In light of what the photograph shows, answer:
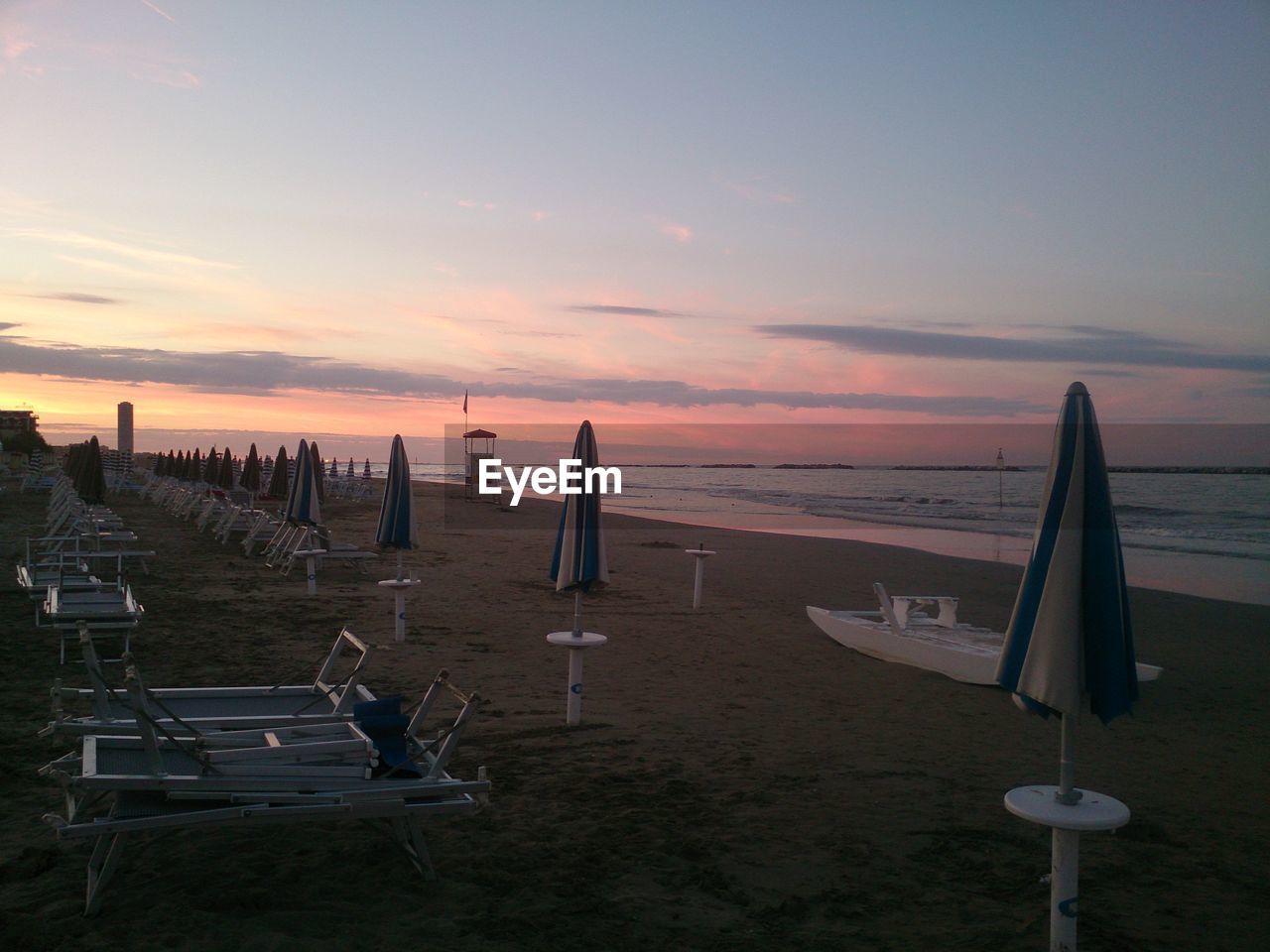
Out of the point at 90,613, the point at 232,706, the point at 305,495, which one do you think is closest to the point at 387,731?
the point at 232,706

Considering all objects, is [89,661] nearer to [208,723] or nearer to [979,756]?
[208,723]

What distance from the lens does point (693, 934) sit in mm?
3594

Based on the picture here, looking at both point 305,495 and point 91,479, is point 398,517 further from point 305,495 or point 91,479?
point 91,479

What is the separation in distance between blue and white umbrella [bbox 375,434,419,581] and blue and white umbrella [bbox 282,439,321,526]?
4.07 meters

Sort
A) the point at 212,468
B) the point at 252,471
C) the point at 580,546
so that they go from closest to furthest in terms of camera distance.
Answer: the point at 580,546, the point at 252,471, the point at 212,468

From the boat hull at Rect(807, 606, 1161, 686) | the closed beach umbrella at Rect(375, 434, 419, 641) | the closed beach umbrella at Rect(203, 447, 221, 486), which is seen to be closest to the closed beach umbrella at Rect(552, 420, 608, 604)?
the closed beach umbrella at Rect(375, 434, 419, 641)

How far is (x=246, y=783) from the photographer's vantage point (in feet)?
12.1

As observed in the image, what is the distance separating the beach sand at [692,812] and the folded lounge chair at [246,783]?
30 centimetres

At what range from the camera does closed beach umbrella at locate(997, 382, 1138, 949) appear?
122 inches

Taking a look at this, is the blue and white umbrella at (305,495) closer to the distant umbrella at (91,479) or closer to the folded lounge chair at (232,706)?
the distant umbrella at (91,479)

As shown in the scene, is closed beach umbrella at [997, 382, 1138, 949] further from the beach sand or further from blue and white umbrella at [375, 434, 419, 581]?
blue and white umbrella at [375, 434, 419, 581]

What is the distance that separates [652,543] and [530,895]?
17336 mm

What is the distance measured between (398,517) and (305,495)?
14.8 feet

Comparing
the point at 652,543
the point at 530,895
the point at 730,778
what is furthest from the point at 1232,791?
the point at 652,543
